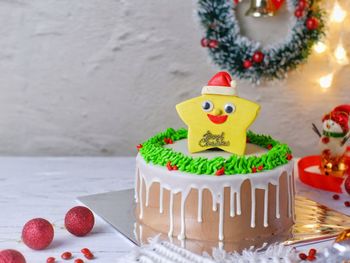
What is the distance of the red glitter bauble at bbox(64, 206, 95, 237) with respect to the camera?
1.37 m

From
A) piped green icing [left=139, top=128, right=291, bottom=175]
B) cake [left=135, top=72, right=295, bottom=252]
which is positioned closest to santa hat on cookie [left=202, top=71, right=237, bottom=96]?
cake [left=135, top=72, right=295, bottom=252]

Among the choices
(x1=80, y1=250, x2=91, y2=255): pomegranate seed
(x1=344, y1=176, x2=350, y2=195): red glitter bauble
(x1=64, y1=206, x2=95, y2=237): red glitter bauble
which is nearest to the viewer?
(x1=80, y1=250, x2=91, y2=255): pomegranate seed

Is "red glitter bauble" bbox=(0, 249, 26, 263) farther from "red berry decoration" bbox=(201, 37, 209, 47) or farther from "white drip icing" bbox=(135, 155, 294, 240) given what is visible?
"red berry decoration" bbox=(201, 37, 209, 47)

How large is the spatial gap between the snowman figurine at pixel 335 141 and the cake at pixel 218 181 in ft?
1.32

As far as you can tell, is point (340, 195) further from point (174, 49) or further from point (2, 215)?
point (2, 215)

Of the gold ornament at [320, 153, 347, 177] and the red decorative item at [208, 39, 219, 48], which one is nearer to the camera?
the gold ornament at [320, 153, 347, 177]

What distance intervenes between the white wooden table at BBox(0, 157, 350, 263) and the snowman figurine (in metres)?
0.11

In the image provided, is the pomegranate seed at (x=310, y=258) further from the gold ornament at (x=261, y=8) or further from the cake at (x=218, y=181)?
the gold ornament at (x=261, y=8)

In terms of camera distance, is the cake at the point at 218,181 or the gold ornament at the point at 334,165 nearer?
the cake at the point at 218,181

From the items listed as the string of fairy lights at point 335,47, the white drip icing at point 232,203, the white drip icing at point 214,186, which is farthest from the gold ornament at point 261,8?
the white drip icing at point 232,203

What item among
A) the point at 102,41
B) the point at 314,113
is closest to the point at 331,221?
the point at 314,113

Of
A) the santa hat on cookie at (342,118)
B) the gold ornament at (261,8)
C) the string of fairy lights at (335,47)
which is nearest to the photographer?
the santa hat on cookie at (342,118)

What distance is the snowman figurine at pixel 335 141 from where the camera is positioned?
72.7 inches

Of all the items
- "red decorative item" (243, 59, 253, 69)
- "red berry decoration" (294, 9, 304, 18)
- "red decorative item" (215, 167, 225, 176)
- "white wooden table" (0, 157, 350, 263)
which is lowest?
"white wooden table" (0, 157, 350, 263)
